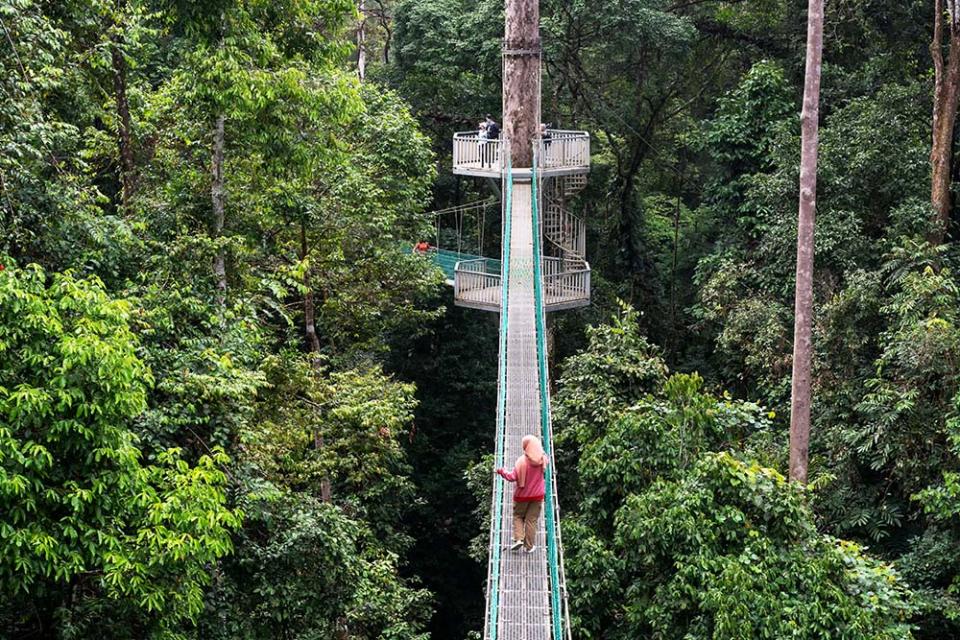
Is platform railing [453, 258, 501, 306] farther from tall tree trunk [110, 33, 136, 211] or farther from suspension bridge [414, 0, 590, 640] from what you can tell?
tall tree trunk [110, 33, 136, 211]

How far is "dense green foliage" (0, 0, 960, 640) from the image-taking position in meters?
7.35

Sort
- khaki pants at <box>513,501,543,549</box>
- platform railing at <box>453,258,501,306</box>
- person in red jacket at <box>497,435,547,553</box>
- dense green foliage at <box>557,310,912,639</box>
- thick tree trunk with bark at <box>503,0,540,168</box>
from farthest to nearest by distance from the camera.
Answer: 1. thick tree trunk with bark at <box>503,0,540,168</box>
2. platform railing at <box>453,258,501,306</box>
3. dense green foliage at <box>557,310,912,639</box>
4. khaki pants at <box>513,501,543,549</box>
5. person in red jacket at <box>497,435,547,553</box>

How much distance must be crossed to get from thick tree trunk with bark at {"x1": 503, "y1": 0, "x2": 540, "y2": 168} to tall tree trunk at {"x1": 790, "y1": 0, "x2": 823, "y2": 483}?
6.09 m

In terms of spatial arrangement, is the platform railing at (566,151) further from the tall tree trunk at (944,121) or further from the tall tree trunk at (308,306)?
the tall tree trunk at (944,121)

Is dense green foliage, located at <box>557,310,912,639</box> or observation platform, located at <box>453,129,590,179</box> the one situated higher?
observation platform, located at <box>453,129,590,179</box>

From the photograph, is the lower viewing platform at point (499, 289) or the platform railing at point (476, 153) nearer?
the lower viewing platform at point (499, 289)

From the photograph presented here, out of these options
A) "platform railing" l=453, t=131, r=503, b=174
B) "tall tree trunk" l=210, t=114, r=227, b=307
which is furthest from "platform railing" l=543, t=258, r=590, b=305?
"tall tree trunk" l=210, t=114, r=227, b=307

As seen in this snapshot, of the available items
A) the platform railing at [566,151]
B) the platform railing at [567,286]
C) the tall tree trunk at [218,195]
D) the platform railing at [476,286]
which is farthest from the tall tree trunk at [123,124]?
the platform railing at [566,151]

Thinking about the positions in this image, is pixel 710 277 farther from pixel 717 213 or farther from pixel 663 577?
pixel 663 577

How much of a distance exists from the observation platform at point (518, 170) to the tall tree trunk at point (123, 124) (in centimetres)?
602

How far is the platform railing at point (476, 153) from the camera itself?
17516 millimetres

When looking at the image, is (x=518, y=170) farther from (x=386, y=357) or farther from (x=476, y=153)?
(x=386, y=357)

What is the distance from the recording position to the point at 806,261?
1234cm

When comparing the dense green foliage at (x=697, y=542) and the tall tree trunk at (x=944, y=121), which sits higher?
the tall tree trunk at (x=944, y=121)
